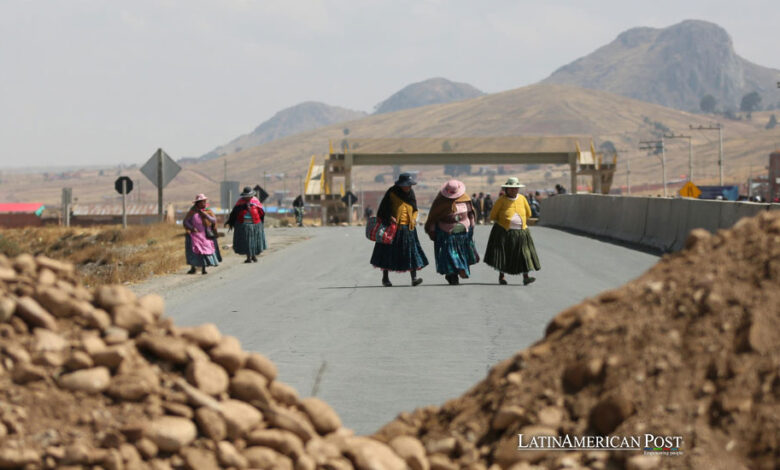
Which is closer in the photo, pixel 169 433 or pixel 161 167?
pixel 169 433

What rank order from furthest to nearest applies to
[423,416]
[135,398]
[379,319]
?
1. [379,319]
2. [423,416]
3. [135,398]

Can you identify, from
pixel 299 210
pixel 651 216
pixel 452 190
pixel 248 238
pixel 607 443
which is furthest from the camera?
pixel 299 210

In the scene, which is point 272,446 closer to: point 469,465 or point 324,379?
point 469,465

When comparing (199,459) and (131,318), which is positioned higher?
(131,318)

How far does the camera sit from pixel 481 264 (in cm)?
2322

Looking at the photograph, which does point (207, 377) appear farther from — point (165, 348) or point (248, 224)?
point (248, 224)

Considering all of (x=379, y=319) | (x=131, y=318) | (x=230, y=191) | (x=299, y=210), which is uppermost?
(x=230, y=191)

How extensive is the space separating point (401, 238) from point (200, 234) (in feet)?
18.2

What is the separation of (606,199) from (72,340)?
31293 millimetres

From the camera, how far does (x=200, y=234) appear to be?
22109 mm

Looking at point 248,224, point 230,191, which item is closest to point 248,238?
point 248,224

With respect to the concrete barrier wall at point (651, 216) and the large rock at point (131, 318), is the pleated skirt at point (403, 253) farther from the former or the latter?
the large rock at point (131, 318)

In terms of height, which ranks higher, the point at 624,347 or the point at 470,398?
the point at 624,347

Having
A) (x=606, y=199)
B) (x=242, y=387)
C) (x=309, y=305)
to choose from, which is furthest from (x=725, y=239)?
(x=606, y=199)
